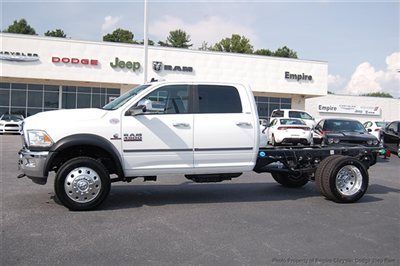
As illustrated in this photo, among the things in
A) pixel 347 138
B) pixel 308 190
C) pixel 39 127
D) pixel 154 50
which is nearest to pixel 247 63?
pixel 154 50

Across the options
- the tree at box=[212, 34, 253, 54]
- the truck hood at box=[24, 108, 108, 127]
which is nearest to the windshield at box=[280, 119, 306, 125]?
the truck hood at box=[24, 108, 108, 127]

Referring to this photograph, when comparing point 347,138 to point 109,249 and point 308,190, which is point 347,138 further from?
point 109,249

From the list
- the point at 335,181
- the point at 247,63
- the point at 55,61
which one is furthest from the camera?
the point at 247,63

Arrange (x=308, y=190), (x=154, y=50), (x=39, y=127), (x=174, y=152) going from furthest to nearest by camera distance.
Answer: (x=154, y=50)
(x=308, y=190)
(x=174, y=152)
(x=39, y=127)

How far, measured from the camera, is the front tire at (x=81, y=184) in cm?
679

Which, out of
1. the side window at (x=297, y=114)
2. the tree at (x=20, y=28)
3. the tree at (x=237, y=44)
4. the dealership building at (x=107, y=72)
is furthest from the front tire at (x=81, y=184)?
the tree at (x=20, y=28)

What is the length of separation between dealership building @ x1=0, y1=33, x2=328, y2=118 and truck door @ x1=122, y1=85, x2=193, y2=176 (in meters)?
25.7

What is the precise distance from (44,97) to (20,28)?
49.7 meters

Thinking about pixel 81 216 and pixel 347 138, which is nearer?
pixel 81 216

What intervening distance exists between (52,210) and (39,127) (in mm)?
1319

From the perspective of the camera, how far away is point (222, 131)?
7.52 m

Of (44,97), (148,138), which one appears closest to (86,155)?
(148,138)

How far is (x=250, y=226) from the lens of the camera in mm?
6191

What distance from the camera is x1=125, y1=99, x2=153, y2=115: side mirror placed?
7.06 m
